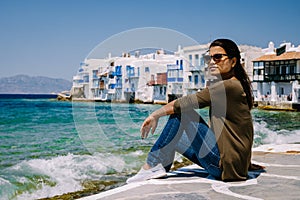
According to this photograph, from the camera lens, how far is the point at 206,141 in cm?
353

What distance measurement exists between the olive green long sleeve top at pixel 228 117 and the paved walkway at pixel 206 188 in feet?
0.74

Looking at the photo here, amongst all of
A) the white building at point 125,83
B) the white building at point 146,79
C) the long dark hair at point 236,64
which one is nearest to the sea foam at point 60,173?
the long dark hair at point 236,64

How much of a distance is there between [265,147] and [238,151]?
10.1 ft

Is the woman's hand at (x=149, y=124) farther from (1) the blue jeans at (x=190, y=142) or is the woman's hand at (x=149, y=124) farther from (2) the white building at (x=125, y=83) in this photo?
(2) the white building at (x=125, y=83)

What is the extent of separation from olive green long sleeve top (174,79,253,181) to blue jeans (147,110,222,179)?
0.07 m

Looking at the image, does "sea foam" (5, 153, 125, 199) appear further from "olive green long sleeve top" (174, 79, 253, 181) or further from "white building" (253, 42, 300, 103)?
"white building" (253, 42, 300, 103)

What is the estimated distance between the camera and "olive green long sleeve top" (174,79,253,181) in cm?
331

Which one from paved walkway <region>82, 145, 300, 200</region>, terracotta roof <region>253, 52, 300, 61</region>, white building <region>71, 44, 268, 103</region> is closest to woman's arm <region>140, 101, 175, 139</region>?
paved walkway <region>82, 145, 300, 200</region>

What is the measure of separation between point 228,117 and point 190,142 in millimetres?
412

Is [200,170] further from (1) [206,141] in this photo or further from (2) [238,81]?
(2) [238,81]

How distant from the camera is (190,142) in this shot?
11.9 feet

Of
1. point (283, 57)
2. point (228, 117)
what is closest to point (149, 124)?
point (228, 117)

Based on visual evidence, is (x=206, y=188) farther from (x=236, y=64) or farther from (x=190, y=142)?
(x=236, y=64)

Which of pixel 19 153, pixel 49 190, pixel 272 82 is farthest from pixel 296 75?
pixel 49 190
